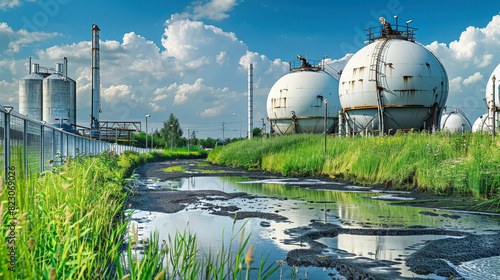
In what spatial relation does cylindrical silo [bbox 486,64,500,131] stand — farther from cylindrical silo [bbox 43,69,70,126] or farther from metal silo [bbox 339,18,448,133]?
cylindrical silo [bbox 43,69,70,126]

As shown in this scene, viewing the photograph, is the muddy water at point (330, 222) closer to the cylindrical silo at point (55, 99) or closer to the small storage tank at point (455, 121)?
the cylindrical silo at point (55, 99)

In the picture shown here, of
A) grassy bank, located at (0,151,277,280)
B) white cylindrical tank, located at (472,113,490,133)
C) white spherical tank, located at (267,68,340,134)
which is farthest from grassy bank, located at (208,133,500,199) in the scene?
white cylindrical tank, located at (472,113,490,133)

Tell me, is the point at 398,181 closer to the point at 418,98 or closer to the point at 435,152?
Answer: the point at 435,152

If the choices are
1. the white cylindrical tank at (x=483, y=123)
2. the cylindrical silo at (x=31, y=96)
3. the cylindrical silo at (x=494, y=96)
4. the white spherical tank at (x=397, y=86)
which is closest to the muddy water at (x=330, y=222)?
the white spherical tank at (x=397, y=86)

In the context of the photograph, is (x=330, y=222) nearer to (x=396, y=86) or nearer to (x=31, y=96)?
(x=396, y=86)

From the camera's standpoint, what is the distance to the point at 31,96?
36.6 meters

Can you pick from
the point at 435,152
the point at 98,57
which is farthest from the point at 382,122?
the point at 98,57

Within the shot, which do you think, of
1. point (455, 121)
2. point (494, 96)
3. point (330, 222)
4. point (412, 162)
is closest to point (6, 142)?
point (330, 222)

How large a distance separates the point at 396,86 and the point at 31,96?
30468 mm

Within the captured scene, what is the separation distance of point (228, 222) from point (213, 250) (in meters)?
2.20

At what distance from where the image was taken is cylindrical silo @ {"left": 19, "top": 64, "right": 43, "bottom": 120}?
36219 millimetres

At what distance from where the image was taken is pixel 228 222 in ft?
25.1

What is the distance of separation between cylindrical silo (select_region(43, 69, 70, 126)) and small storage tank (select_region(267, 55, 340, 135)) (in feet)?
59.6

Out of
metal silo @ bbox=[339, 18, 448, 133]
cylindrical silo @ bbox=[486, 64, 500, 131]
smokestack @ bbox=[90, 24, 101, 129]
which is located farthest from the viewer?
smokestack @ bbox=[90, 24, 101, 129]
